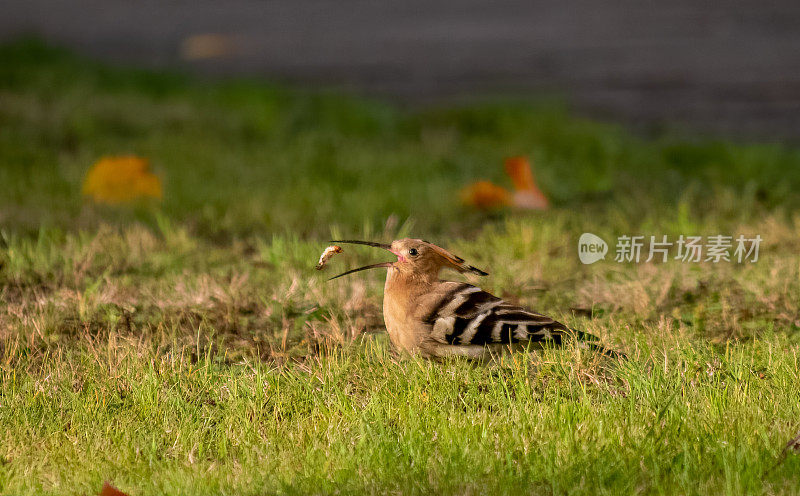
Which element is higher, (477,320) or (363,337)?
(477,320)

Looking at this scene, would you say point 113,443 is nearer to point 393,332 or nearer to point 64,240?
point 393,332

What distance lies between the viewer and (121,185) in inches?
287

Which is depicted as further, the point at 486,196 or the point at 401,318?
the point at 486,196

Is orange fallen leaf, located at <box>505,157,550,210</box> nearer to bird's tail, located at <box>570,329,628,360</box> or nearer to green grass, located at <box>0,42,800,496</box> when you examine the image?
green grass, located at <box>0,42,800,496</box>

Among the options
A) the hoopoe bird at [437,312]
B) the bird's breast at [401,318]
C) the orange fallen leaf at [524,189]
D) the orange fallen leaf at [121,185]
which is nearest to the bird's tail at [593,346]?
the hoopoe bird at [437,312]

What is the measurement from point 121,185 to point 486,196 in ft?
8.97

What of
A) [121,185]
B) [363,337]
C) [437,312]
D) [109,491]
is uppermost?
[437,312]

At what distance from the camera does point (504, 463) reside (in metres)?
3.23

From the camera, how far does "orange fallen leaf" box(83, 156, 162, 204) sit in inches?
285

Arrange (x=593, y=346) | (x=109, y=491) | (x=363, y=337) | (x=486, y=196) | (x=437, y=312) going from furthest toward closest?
1. (x=486, y=196)
2. (x=363, y=337)
3. (x=593, y=346)
4. (x=437, y=312)
5. (x=109, y=491)

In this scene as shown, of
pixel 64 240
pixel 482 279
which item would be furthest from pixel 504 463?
pixel 64 240
